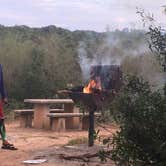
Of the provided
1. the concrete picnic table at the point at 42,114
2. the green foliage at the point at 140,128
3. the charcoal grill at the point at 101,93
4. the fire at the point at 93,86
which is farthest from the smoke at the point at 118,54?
the green foliage at the point at 140,128

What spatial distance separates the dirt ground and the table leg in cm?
72

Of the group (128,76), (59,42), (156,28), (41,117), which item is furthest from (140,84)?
(59,42)

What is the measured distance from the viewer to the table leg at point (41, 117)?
1323cm

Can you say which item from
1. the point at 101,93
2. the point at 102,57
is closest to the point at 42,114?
the point at 101,93

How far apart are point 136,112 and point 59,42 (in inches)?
580

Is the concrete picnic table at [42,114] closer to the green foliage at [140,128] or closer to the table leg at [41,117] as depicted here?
the table leg at [41,117]

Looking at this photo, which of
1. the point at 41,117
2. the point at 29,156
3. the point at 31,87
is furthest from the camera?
the point at 31,87

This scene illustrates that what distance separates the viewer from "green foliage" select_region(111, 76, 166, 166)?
4.79 m

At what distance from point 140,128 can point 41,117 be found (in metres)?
8.59

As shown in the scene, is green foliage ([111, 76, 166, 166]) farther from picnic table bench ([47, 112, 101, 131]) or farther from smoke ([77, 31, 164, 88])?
smoke ([77, 31, 164, 88])

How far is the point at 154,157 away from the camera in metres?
4.81

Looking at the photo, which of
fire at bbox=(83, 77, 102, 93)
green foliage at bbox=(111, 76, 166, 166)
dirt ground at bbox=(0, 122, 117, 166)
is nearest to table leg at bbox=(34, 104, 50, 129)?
dirt ground at bbox=(0, 122, 117, 166)

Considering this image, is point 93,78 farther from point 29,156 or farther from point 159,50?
point 159,50

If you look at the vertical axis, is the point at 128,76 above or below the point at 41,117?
above
